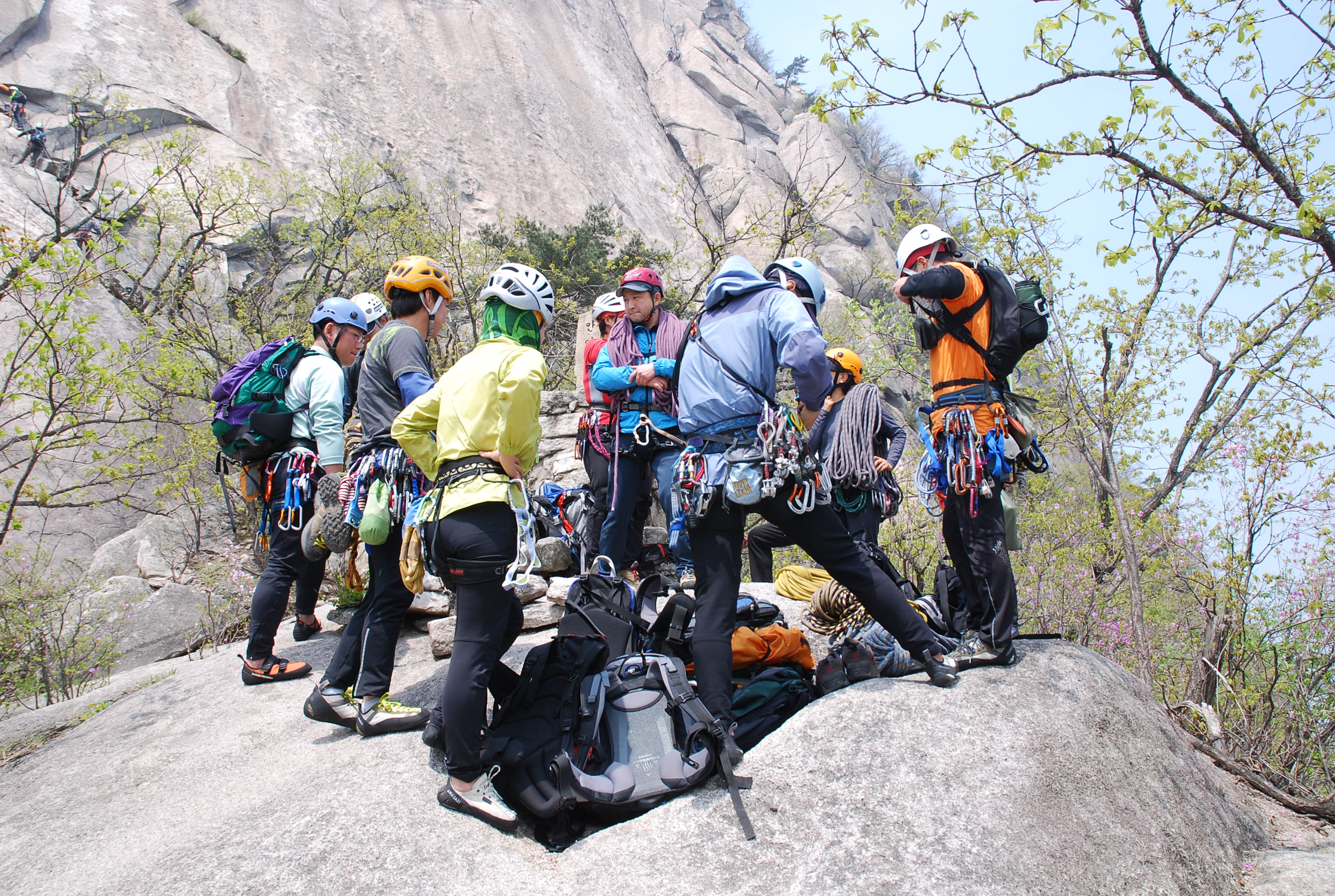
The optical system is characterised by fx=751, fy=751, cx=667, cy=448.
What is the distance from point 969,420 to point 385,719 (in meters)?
3.18

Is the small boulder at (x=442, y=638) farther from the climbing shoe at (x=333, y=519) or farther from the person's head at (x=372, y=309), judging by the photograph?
the person's head at (x=372, y=309)

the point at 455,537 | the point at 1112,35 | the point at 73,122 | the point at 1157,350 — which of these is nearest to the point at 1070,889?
the point at 455,537

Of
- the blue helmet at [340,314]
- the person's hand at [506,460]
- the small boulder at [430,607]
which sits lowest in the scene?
the small boulder at [430,607]

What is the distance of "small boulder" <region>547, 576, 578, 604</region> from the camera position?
5672 millimetres

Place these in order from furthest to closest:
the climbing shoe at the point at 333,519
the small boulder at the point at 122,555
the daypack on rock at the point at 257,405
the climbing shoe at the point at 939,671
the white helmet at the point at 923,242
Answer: the small boulder at the point at 122,555, the daypack on rock at the point at 257,405, the climbing shoe at the point at 333,519, the white helmet at the point at 923,242, the climbing shoe at the point at 939,671

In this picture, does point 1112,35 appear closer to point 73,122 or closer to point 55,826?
point 55,826

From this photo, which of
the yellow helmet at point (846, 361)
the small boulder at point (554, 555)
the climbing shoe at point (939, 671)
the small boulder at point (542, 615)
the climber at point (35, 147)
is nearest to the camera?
the climbing shoe at point (939, 671)

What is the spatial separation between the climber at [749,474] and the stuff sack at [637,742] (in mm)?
167

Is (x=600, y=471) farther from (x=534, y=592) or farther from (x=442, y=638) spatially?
(x=442, y=638)

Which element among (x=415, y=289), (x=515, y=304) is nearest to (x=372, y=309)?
(x=415, y=289)

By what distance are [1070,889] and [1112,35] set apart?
4.89 meters

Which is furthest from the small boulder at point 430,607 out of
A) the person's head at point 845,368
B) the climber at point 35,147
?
the climber at point 35,147

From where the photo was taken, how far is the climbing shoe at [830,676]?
3.68m

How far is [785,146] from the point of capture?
39.5 m
